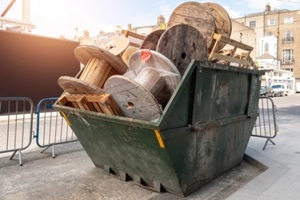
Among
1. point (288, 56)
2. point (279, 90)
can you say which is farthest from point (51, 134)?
point (288, 56)

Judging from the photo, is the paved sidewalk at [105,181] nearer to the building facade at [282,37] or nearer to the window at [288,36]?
the building facade at [282,37]

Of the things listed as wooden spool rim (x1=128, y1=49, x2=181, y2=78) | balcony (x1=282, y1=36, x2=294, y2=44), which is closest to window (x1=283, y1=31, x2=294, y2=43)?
balcony (x1=282, y1=36, x2=294, y2=44)

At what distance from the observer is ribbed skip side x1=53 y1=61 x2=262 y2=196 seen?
10.5 feet

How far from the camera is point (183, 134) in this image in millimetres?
3314

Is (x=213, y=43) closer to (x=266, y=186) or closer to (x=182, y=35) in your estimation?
(x=182, y=35)

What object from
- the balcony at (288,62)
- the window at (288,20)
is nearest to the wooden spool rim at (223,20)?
the balcony at (288,62)

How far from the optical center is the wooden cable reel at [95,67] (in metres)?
3.52

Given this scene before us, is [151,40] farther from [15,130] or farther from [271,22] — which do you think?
[271,22]

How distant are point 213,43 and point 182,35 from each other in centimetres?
76

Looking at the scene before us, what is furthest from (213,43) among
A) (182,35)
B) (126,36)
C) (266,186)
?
(266,186)

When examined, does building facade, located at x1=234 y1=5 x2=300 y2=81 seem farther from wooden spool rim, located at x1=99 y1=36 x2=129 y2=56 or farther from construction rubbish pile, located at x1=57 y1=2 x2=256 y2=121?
wooden spool rim, located at x1=99 y1=36 x2=129 y2=56

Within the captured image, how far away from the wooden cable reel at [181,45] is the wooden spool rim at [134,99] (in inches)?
34.0

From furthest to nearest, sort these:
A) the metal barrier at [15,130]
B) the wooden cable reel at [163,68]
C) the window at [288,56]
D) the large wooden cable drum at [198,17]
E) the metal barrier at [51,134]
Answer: the window at [288,56] → the metal barrier at [51,134] → the metal barrier at [15,130] → the large wooden cable drum at [198,17] → the wooden cable reel at [163,68]

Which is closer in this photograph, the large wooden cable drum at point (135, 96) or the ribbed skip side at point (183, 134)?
the large wooden cable drum at point (135, 96)
